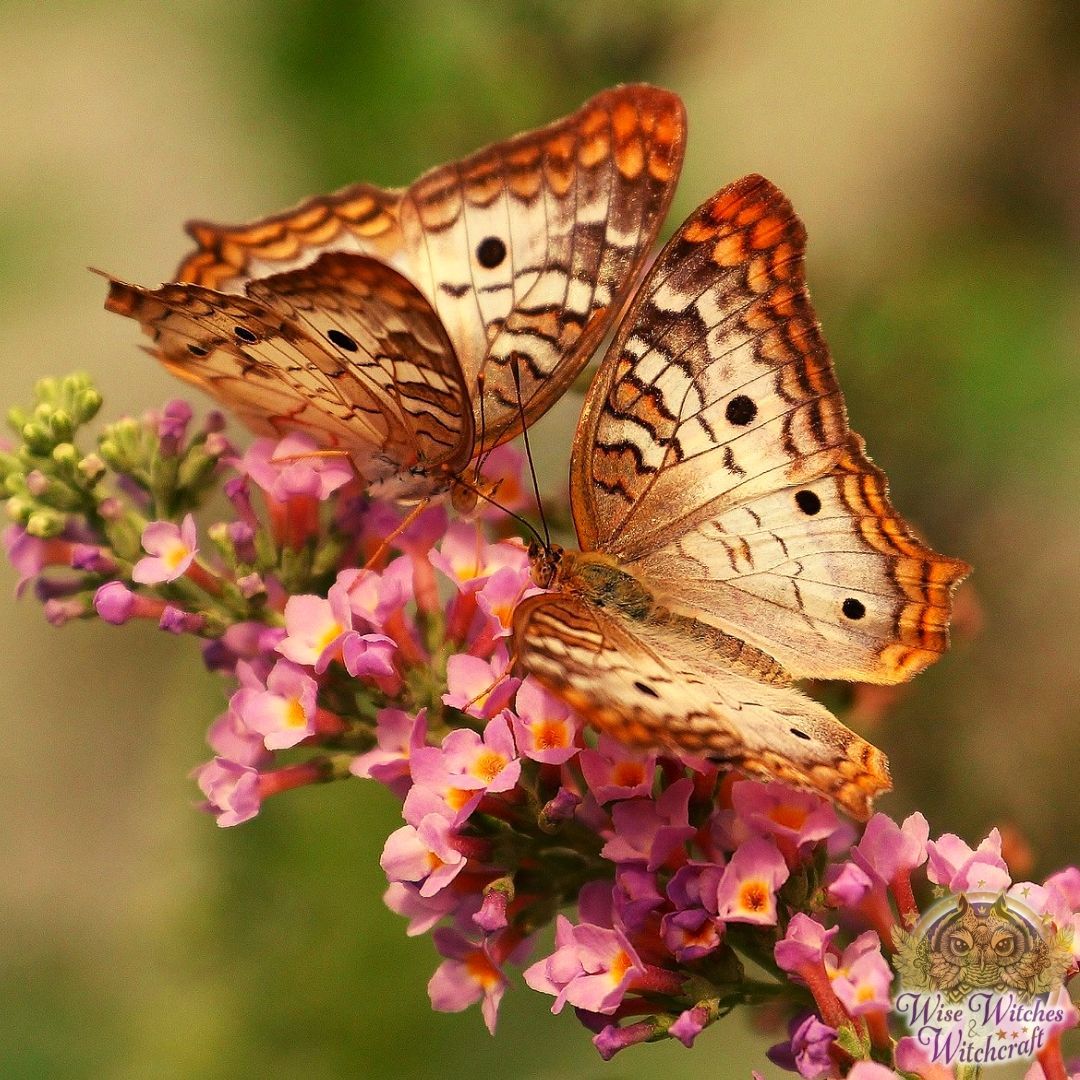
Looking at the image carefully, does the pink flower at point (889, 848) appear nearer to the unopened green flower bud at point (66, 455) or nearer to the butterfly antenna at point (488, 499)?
the butterfly antenna at point (488, 499)

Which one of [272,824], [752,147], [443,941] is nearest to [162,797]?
[272,824]

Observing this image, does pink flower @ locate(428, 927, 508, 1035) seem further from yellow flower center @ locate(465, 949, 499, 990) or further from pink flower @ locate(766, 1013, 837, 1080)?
pink flower @ locate(766, 1013, 837, 1080)

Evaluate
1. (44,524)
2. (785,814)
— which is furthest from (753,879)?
(44,524)

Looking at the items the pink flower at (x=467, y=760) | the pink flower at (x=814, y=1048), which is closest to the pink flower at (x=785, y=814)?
the pink flower at (x=814, y=1048)

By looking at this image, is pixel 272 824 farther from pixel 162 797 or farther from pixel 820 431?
pixel 820 431

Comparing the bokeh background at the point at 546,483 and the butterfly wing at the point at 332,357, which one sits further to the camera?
the bokeh background at the point at 546,483

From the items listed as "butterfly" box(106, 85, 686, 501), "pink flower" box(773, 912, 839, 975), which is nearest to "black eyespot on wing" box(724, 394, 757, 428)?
"butterfly" box(106, 85, 686, 501)

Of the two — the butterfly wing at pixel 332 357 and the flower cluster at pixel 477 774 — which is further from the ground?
the butterfly wing at pixel 332 357
